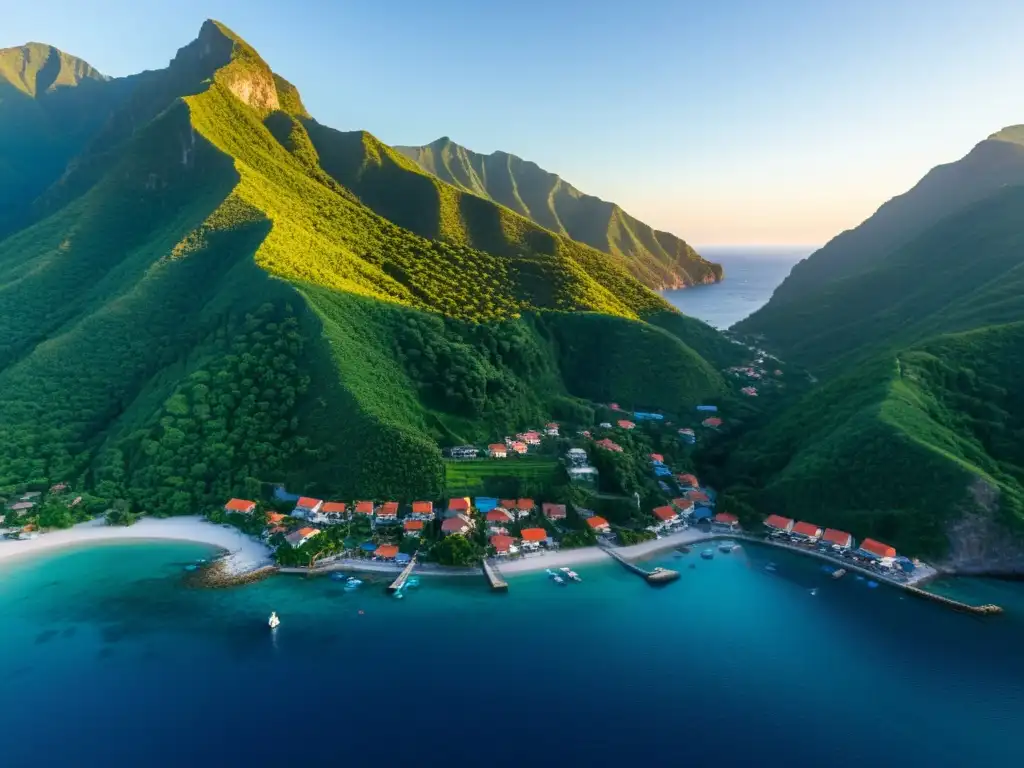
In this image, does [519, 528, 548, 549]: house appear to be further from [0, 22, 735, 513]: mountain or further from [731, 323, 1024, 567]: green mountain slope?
[731, 323, 1024, 567]: green mountain slope

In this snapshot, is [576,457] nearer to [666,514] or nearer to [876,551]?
[666,514]

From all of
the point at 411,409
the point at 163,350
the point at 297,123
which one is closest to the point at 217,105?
the point at 297,123

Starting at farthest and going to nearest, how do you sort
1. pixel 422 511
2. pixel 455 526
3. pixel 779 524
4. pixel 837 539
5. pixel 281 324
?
1. pixel 281 324
2. pixel 779 524
3. pixel 422 511
4. pixel 455 526
5. pixel 837 539

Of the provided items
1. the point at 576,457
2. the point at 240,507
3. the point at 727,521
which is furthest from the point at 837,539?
the point at 240,507

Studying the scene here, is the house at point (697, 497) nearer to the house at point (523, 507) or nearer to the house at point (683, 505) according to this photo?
the house at point (683, 505)

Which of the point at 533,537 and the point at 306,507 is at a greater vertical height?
the point at 306,507

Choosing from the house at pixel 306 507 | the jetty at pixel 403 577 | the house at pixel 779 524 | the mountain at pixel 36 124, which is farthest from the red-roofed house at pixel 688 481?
the mountain at pixel 36 124
